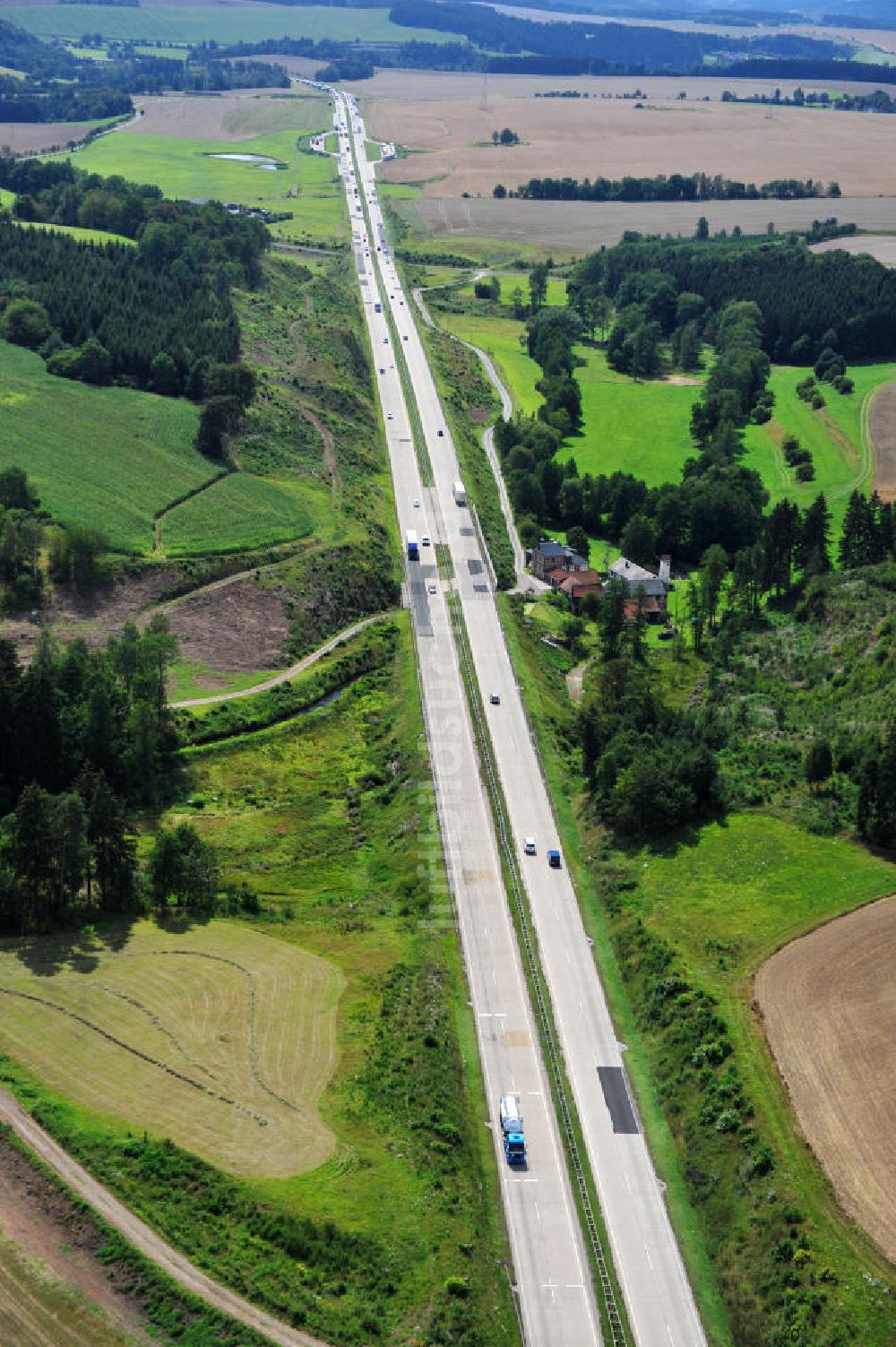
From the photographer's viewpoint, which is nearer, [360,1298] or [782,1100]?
[360,1298]

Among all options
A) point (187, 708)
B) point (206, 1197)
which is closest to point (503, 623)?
point (187, 708)

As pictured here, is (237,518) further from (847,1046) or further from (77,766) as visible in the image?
(847,1046)

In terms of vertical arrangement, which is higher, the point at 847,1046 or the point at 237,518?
the point at 237,518

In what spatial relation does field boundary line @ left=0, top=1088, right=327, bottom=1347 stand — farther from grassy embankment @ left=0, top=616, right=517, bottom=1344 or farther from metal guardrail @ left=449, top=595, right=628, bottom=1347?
metal guardrail @ left=449, top=595, right=628, bottom=1347

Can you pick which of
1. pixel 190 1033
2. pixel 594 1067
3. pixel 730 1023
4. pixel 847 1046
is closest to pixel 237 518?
pixel 190 1033

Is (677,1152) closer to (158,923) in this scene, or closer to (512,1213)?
(512,1213)

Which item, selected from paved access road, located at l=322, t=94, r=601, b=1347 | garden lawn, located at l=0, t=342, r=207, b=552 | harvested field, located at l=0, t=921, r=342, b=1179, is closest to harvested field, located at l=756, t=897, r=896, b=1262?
paved access road, located at l=322, t=94, r=601, b=1347

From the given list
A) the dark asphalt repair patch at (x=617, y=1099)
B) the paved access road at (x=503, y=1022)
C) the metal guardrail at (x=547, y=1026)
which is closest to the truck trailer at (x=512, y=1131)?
the paved access road at (x=503, y=1022)
